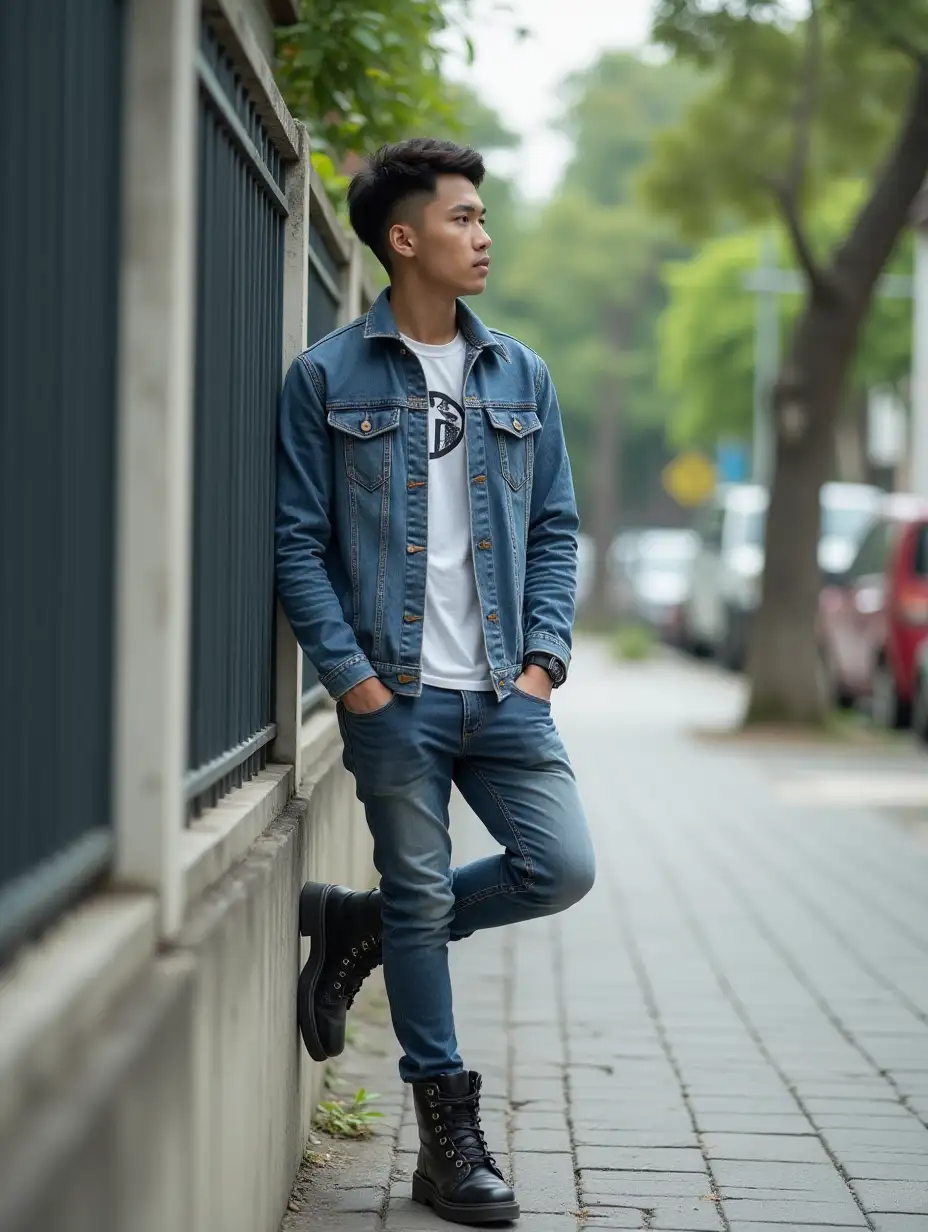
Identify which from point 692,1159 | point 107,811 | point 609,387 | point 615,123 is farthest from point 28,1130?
point 615,123

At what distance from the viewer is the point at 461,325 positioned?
14.4 ft

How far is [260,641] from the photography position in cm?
444

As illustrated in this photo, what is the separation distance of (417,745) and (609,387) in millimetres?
52773

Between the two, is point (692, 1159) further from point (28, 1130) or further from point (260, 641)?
point (28, 1130)

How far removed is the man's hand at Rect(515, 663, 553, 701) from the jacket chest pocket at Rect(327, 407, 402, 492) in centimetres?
47

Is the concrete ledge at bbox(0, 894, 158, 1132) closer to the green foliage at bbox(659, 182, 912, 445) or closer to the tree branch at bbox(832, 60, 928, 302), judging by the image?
the tree branch at bbox(832, 60, 928, 302)

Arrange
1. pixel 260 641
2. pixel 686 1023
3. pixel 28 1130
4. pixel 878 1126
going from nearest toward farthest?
pixel 28 1130
pixel 260 641
pixel 878 1126
pixel 686 1023

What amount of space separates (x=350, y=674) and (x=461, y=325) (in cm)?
79

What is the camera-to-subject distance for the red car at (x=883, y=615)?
56.6 ft

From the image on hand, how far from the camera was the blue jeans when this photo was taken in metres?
4.14

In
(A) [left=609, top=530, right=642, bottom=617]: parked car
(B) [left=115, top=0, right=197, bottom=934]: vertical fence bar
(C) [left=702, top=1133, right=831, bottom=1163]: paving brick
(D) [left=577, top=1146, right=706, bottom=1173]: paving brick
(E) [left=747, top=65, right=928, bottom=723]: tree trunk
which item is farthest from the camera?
(A) [left=609, top=530, right=642, bottom=617]: parked car

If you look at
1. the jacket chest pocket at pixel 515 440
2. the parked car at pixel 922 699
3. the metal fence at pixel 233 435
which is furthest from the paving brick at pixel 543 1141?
the parked car at pixel 922 699

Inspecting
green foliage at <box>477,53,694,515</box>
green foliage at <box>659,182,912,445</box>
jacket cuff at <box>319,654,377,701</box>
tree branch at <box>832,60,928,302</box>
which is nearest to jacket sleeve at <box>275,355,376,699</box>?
jacket cuff at <box>319,654,377,701</box>

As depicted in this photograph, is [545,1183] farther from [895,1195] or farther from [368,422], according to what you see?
[368,422]
